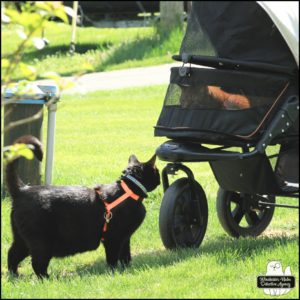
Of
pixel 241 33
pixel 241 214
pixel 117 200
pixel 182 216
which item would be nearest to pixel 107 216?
pixel 117 200

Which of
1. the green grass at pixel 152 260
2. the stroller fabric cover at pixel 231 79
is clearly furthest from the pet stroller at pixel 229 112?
the green grass at pixel 152 260

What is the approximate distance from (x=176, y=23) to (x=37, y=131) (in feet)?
37.1

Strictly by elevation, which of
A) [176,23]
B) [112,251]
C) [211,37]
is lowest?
[112,251]

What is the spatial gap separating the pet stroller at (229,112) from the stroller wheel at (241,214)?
0.39 metres

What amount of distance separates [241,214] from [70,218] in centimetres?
163

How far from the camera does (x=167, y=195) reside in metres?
6.35

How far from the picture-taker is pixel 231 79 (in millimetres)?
6133

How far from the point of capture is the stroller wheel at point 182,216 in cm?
630

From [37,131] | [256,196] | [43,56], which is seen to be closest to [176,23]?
[43,56]

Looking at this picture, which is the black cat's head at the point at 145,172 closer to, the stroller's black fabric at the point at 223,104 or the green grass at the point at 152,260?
the stroller's black fabric at the point at 223,104

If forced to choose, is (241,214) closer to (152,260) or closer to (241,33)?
(152,260)

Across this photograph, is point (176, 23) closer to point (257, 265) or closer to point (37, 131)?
point (37, 131)

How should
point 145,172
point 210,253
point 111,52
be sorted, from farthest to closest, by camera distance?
point 111,52
point 145,172
point 210,253

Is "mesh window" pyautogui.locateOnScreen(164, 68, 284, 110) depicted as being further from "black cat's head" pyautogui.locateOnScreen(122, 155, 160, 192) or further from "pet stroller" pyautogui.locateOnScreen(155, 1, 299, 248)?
"black cat's head" pyautogui.locateOnScreen(122, 155, 160, 192)
